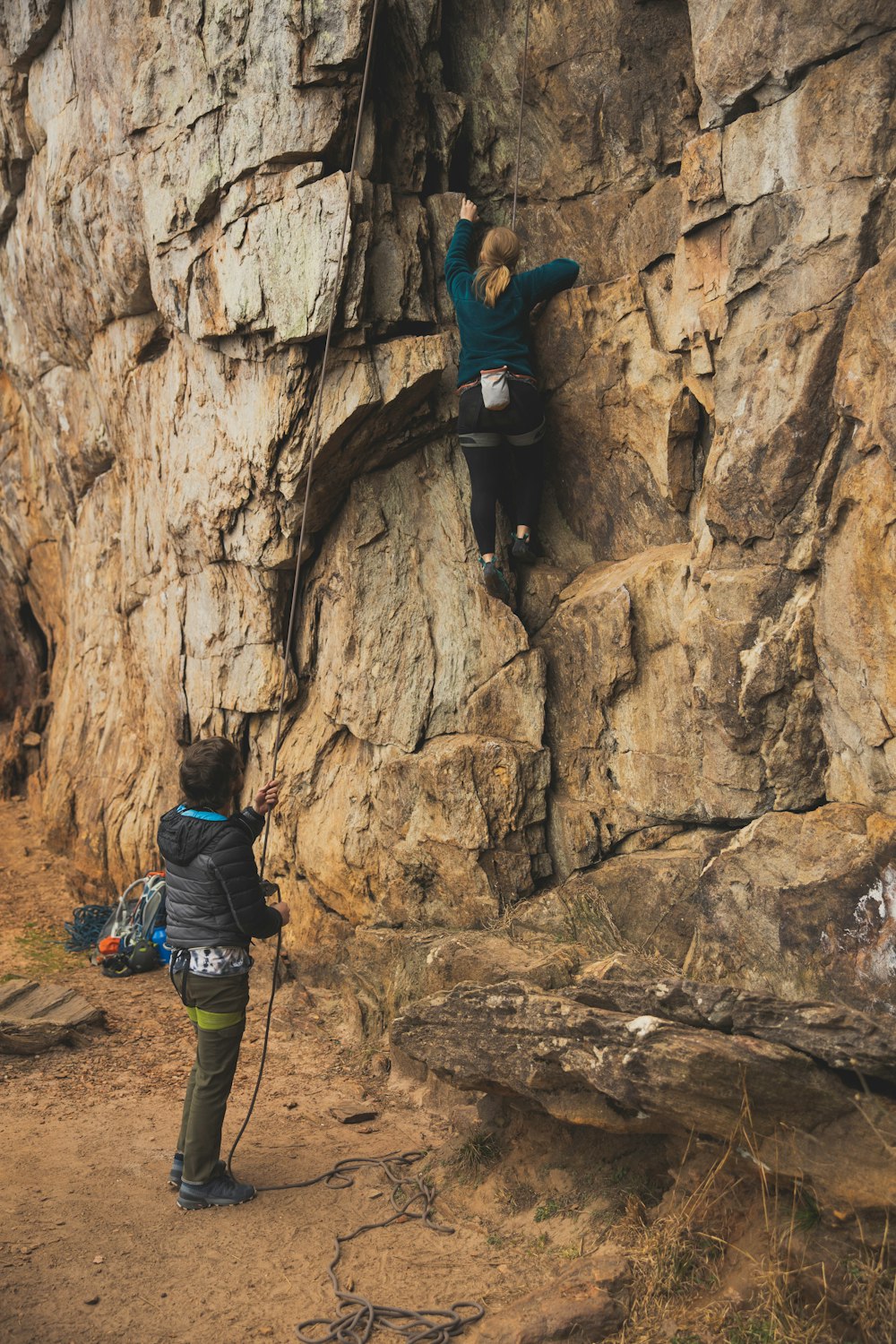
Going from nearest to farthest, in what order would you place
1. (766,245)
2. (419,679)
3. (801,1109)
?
(801,1109) < (766,245) < (419,679)

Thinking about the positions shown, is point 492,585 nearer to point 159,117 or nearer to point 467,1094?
point 467,1094

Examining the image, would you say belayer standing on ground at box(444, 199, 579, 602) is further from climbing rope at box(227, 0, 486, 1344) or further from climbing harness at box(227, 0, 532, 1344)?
climbing rope at box(227, 0, 486, 1344)

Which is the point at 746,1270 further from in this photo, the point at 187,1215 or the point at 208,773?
the point at 208,773

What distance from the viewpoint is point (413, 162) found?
301 inches

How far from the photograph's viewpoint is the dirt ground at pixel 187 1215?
4.47 m

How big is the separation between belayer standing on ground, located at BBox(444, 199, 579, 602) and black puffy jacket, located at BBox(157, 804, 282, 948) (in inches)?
110

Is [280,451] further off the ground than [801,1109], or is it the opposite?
[280,451]

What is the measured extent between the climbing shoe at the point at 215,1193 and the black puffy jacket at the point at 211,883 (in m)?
1.19

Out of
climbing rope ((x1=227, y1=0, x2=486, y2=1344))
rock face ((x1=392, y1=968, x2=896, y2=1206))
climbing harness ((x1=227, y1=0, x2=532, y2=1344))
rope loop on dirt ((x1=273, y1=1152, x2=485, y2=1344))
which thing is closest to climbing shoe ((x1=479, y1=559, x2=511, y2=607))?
Answer: climbing harness ((x1=227, y1=0, x2=532, y2=1344))

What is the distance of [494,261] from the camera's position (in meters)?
6.93

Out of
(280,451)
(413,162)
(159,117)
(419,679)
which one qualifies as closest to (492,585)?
(419,679)

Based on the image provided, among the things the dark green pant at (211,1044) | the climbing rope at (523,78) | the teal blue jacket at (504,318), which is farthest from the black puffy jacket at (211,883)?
the climbing rope at (523,78)

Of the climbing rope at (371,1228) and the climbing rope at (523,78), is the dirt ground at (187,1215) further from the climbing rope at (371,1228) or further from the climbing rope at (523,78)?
the climbing rope at (523,78)

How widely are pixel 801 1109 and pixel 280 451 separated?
554cm
